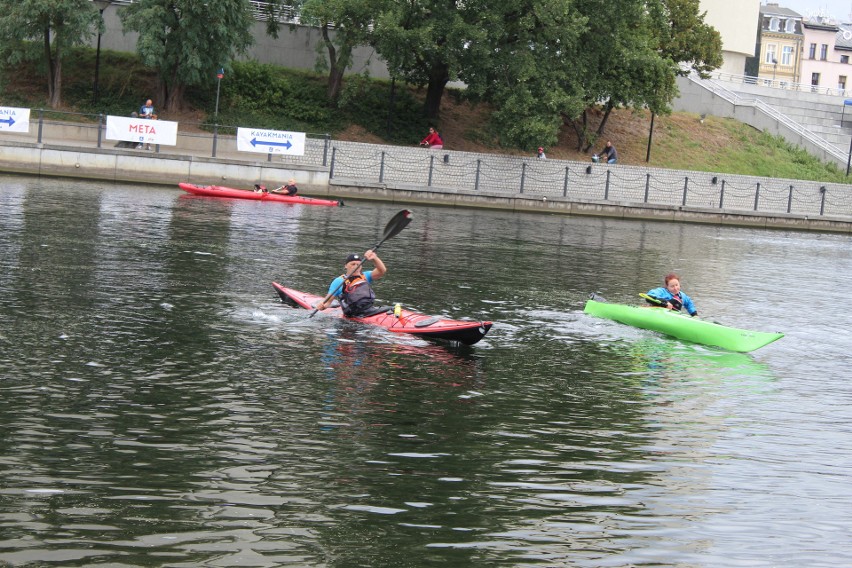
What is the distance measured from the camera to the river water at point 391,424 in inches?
332

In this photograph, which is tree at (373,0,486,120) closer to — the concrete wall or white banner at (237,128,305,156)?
white banner at (237,128,305,156)

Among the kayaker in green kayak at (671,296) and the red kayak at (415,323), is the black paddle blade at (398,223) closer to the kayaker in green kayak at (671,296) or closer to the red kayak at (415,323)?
the red kayak at (415,323)

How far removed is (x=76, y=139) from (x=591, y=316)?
87.9 ft

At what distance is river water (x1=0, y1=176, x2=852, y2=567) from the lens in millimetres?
8438

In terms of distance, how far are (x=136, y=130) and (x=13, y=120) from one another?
409 centimetres

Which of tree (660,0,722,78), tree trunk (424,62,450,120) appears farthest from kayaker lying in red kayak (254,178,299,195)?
tree (660,0,722,78)

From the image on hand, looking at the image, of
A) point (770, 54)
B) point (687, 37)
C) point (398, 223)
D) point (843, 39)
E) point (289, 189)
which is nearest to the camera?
point (398, 223)

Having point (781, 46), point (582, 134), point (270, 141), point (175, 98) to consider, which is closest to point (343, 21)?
point (270, 141)

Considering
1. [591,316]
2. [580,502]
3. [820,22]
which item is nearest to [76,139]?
[591,316]

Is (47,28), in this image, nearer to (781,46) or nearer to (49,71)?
(49,71)

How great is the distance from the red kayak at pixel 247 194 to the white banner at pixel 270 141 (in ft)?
12.1

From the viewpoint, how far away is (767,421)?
42.3 feet

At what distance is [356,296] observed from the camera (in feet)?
55.9

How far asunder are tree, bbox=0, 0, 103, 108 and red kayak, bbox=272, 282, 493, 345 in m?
29.9
